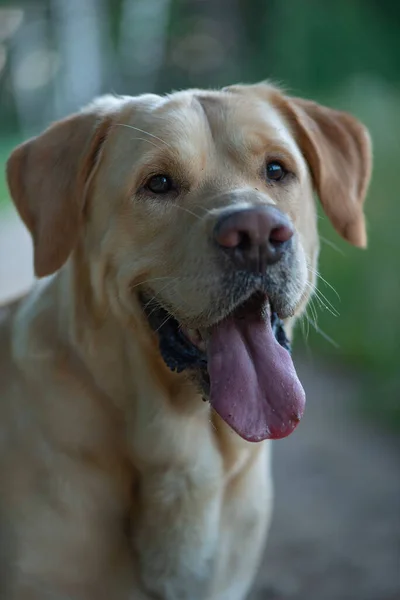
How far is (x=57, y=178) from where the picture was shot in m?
1.94

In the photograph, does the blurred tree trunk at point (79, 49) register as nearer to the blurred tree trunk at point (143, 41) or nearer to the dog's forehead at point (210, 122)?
the blurred tree trunk at point (143, 41)

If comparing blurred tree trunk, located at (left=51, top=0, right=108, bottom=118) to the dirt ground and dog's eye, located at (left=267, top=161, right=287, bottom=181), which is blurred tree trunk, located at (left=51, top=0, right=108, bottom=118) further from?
dog's eye, located at (left=267, top=161, right=287, bottom=181)

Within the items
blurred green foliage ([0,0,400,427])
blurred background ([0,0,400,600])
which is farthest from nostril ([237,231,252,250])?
blurred green foliage ([0,0,400,427])

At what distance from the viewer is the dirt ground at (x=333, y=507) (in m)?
2.78

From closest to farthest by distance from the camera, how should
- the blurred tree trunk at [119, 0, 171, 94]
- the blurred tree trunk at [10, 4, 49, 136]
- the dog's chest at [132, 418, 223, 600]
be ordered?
1. the dog's chest at [132, 418, 223, 600]
2. the blurred tree trunk at [119, 0, 171, 94]
3. the blurred tree trunk at [10, 4, 49, 136]

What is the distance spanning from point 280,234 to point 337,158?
2.10 feet

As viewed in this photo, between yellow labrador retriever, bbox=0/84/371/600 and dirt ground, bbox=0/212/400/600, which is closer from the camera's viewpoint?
yellow labrador retriever, bbox=0/84/371/600

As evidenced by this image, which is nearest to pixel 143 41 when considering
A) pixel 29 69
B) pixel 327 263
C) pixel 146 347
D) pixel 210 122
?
pixel 29 69

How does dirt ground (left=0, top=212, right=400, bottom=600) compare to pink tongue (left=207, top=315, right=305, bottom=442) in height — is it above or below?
below

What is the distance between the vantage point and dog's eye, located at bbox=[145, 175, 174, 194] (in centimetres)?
187

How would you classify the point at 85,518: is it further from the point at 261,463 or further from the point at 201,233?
the point at 201,233

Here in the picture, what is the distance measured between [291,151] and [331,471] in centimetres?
195

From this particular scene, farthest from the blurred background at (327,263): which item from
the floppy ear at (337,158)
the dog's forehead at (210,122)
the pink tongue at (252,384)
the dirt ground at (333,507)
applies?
the dog's forehead at (210,122)

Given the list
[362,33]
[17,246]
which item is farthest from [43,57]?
[362,33]
